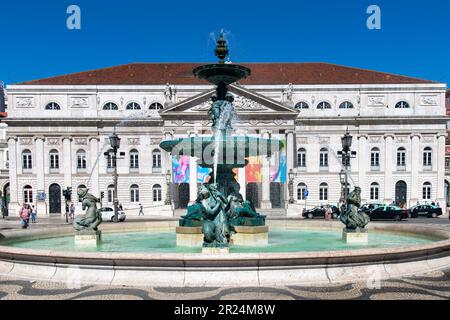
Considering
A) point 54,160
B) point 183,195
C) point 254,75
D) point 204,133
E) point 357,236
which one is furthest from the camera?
point 254,75

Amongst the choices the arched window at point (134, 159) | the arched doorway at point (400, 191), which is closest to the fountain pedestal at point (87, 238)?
the arched window at point (134, 159)

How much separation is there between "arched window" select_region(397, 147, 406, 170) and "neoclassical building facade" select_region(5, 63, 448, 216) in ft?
0.34

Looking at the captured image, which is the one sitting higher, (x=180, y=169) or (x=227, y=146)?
(x=227, y=146)

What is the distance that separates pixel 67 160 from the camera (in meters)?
47.7

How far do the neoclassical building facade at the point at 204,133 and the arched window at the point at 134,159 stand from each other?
0.10 m

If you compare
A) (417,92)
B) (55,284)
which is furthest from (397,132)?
(55,284)

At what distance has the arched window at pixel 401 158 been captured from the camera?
4800cm

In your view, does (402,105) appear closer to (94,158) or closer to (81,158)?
(94,158)

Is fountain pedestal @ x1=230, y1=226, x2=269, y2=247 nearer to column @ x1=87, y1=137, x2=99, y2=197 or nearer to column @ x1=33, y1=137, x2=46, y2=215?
column @ x1=87, y1=137, x2=99, y2=197

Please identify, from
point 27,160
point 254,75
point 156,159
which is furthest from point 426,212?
point 27,160

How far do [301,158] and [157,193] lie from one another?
607 inches

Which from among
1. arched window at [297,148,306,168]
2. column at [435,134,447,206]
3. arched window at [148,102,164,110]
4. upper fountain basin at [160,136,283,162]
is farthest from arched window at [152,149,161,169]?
upper fountain basin at [160,136,283,162]

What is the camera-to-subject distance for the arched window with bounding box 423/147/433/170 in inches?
1886
